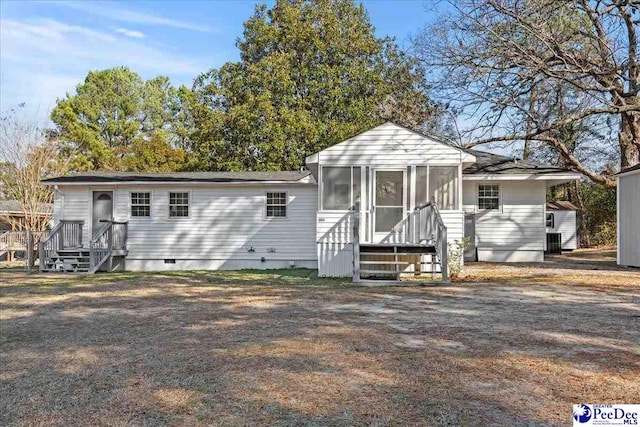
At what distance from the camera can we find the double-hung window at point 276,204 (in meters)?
15.7

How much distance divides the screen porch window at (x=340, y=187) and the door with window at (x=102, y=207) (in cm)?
761

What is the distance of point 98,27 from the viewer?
21.6 metres

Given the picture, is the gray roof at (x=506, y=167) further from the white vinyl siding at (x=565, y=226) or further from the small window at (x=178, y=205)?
the small window at (x=178, y=205)

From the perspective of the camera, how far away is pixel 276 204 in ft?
51.5

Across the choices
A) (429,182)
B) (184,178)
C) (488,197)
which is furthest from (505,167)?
(184,178)

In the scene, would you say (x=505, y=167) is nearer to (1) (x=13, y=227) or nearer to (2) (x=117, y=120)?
(1) (x=13, y=227)

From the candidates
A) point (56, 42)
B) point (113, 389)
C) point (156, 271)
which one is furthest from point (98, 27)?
point (113, 389)

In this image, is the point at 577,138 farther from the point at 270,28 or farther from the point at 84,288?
the point at 84,288

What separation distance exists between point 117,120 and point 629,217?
34708mm

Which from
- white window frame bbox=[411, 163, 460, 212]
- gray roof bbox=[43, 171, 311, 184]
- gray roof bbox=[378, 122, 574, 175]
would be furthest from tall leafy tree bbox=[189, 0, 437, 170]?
white window frame bbox=[411, 163, 460, 212]

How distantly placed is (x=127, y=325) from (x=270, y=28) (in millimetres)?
22451

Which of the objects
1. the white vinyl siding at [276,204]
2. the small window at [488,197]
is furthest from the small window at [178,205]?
the small window at [488,197]

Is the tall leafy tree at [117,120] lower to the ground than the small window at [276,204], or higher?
higher

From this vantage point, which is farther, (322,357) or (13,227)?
(13,227)
